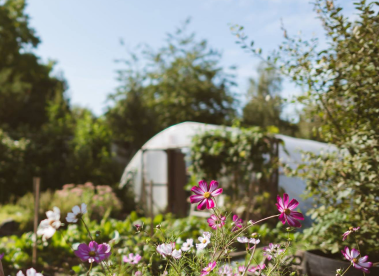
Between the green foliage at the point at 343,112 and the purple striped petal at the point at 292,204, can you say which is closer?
the purple striped petal at the point at 292,204

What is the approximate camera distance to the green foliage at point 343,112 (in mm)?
2252

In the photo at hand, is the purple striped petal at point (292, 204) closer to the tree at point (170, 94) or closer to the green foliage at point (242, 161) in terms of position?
the green foliage at point (242, 161)

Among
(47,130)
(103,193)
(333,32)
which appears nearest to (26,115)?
(47,130)

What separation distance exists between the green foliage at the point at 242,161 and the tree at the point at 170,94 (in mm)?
Result: 9462

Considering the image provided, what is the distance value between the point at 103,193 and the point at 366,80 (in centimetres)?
692

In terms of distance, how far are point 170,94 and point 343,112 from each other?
629 inches

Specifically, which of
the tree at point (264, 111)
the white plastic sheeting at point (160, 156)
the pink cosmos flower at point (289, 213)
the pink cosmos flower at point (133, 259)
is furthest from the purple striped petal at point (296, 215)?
the tree at point (264, 111)

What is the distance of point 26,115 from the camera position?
19984 mm

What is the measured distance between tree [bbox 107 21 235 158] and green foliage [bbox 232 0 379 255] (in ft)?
44.1

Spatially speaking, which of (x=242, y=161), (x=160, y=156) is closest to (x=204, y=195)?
(x=242, y=161)

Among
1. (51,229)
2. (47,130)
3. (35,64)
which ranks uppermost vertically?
(35,64)

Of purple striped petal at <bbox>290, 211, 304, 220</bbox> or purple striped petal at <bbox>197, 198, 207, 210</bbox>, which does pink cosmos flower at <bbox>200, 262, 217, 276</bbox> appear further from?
purple striped petal at <bbox>290, 211, 304, 220</bbox>

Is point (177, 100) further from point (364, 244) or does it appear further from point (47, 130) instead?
point (364, 244)

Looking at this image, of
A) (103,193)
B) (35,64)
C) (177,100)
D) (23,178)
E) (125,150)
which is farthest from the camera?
(35,64)
